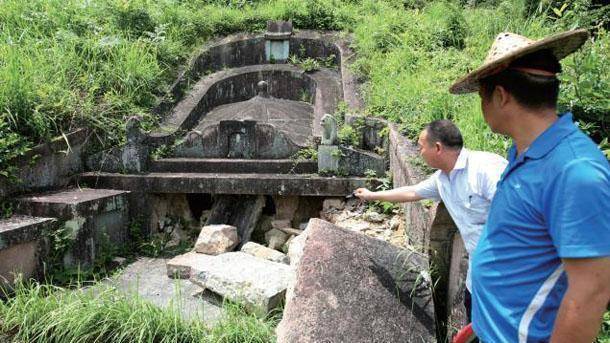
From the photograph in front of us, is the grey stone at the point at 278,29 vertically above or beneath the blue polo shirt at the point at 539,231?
above

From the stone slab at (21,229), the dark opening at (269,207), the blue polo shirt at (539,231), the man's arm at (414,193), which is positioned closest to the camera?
the blue polo shirt at (539,231)

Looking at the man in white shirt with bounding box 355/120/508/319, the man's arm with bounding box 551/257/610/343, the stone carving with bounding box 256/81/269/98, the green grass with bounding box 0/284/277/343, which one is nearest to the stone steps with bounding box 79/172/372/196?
the stone carving with bounding box 256/81/269/98

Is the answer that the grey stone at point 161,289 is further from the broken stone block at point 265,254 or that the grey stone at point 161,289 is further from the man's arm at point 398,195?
the man's arm at point 398,195

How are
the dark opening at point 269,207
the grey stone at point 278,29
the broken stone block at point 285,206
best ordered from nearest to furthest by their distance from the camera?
1. the broken stone block at point 285,206
2. the dark opening at point 269,207
3. the grey stone at point 278,29

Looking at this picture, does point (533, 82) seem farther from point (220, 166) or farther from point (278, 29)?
point (278, 29)

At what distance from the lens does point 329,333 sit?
2697 millimetres

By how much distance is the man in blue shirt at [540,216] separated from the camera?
1.25 m

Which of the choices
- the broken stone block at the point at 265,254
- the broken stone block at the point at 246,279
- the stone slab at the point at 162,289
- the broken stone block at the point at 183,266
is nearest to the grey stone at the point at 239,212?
the broken stone block at the point at 265,254

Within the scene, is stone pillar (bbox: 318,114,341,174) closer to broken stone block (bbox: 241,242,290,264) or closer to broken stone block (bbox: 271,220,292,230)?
broken stone block (bbox: 271,220,292,230)

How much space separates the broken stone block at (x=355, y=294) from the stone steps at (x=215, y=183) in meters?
2.79

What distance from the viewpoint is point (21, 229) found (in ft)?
15.5

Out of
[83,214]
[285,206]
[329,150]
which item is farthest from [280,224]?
[83,214]

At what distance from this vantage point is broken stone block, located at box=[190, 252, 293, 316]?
13.3 ft

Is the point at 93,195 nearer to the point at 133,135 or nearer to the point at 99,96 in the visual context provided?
the point at 133,135
